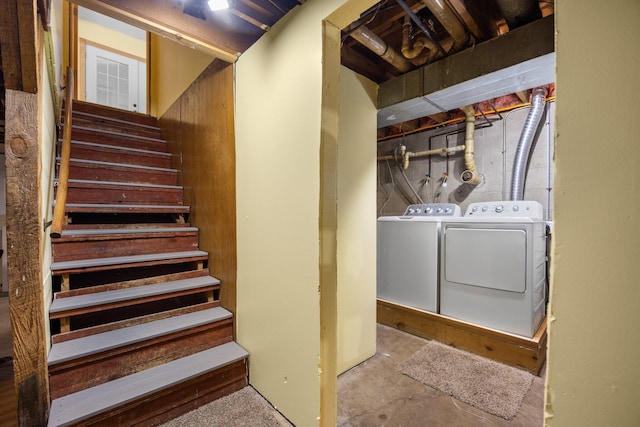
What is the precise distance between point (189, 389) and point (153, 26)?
6.79 feet

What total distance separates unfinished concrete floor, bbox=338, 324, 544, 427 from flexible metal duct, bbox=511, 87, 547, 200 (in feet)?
6.06

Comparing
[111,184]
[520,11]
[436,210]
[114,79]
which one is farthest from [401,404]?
[114,79]

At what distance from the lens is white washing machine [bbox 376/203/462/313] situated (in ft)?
8.59

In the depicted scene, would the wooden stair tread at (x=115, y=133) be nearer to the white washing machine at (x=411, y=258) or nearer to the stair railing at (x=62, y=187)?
the stair railing at (x=62, y=187)

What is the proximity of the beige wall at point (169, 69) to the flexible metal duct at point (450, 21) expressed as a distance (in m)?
1.71

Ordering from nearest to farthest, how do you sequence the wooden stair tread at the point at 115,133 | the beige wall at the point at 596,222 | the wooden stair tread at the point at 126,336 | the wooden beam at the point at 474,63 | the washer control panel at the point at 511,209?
the beige wall at the point at 596,222
the wooden stair tread at the point at 126,336
the wooden beam at the point at 474,63
the washer control panel at the point at 511,209
the wooden stair tread at the point at 115,133

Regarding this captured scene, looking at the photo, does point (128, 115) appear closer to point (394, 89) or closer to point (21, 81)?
point (21, 81)

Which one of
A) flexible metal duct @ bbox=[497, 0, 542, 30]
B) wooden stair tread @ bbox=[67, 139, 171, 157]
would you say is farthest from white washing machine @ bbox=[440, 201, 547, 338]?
wooden stair tread @ bbox=[67, 139, 171, 157]

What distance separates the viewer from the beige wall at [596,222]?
1.86 feet

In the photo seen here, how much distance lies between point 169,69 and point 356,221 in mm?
3328

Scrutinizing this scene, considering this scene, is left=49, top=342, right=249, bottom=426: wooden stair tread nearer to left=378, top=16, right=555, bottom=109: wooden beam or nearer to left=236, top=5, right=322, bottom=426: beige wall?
left=236, top=5, right=322, bottom=426: beige wall

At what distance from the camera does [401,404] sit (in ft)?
5.54

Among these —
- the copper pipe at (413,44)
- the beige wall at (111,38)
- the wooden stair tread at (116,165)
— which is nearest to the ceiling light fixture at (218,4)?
the copper pipe at (413,44)

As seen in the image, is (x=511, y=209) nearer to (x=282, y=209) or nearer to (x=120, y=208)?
(x=282, y=209)
